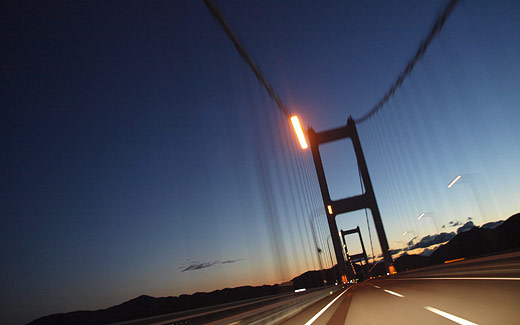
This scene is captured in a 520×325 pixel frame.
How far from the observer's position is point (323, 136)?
39.7 meters

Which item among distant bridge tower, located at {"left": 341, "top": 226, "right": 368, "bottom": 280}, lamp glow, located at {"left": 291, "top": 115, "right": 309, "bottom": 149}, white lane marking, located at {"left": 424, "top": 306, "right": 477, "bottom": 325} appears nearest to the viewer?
white lane marking, located at {"left": 424, "top": 306, "right": 477, "bottom": 325}

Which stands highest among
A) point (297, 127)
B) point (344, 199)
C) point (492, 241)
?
point (344, 199)

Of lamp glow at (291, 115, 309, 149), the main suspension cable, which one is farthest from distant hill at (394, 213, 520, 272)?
lamp glow at (291, 115, 309, 149)

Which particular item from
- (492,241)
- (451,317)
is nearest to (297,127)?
(451,317)

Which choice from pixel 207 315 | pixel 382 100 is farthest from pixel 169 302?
pixel 382 100

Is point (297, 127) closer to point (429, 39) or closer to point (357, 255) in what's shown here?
point (429, 39)

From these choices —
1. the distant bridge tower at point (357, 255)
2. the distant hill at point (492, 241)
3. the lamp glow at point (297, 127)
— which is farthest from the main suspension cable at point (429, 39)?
the distant bridge tower at point (357, 255)

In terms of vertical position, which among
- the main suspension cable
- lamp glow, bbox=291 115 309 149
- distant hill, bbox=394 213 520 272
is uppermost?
the main suspension cable

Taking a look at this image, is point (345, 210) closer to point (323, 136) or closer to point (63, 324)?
point (323, 136)

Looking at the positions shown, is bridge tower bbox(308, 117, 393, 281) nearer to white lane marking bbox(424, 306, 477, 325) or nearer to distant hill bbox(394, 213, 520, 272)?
distant hill bbox(394, 213, 520, 272)

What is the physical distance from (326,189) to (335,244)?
648 cm

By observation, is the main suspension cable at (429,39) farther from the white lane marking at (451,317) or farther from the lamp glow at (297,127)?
the white lane marking at (451,317)

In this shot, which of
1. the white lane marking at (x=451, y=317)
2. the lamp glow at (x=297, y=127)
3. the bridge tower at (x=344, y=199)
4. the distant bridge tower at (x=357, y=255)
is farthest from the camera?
the distant bridge tower at (x=357, y=255)

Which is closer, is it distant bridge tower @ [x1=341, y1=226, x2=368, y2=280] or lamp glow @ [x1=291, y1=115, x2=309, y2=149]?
lamp glow @ [x1=291, y1=115, x2=309, y2=149]
